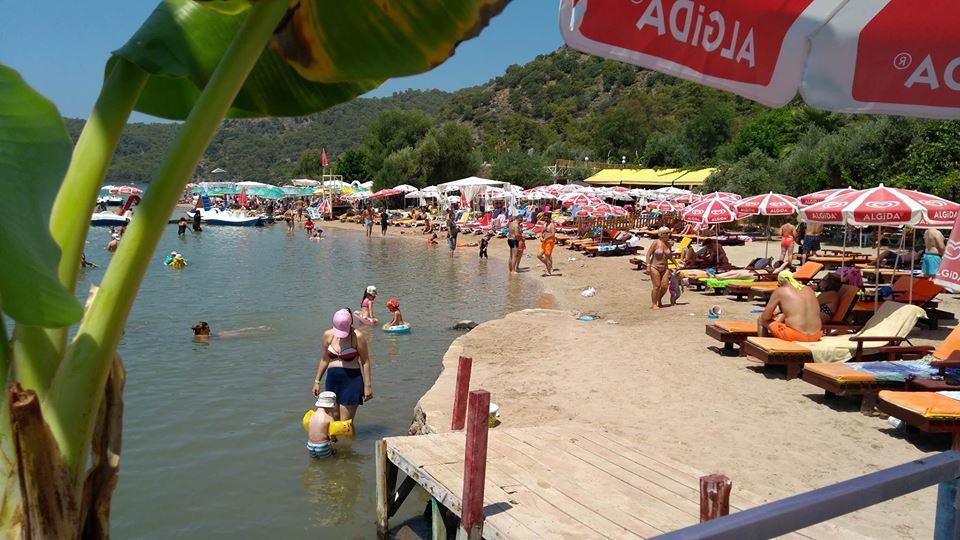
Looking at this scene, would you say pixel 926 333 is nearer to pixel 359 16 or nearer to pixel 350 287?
pixel 359 16

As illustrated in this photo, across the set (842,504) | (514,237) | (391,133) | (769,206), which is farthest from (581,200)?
(391,133)

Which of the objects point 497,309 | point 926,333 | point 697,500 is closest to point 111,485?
point 697,500

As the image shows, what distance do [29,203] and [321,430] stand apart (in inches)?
261

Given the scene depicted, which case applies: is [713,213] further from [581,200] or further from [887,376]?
[581,200]

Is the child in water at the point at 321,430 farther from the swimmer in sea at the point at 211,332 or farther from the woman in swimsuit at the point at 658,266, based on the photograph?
the woman in swimsuit at the point at 658,266

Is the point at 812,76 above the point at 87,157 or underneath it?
above

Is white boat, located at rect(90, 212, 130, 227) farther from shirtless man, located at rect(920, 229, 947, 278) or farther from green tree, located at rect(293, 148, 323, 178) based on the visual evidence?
green tree, located at rect(293, 148, 323, 178)

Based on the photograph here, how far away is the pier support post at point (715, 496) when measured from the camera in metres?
3.77

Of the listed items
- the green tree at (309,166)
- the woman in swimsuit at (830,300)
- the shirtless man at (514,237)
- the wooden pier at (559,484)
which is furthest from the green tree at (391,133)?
the wooden pier at (559,484)

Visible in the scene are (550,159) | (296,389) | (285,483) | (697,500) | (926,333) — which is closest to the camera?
(697,500)

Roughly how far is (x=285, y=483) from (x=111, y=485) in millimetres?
5866

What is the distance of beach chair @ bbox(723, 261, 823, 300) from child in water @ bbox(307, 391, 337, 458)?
9797 mm

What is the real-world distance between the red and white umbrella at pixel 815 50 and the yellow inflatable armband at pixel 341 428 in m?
6.67

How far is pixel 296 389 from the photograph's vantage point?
10.5 m
